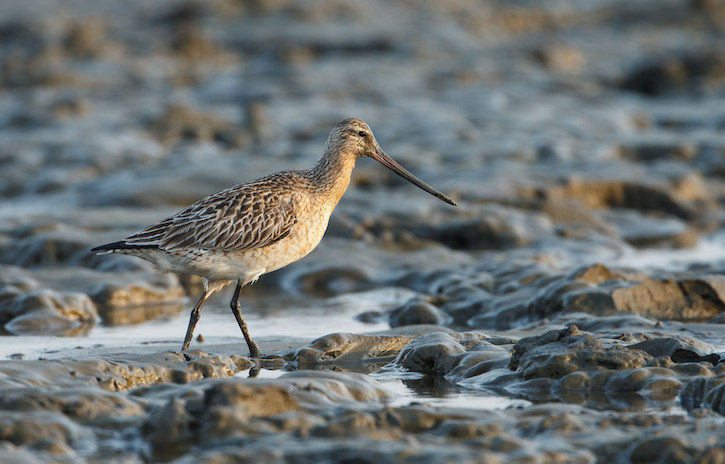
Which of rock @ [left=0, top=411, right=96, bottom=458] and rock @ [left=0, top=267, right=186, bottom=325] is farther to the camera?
rock @ [left=0, top=267, right=186, bottom=325]

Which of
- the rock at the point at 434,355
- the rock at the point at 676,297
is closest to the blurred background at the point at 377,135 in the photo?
the rock at the point at 676,297

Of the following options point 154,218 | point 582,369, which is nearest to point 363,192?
point 154,218

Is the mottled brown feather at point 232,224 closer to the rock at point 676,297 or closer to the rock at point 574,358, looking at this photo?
the rock at point 574,358

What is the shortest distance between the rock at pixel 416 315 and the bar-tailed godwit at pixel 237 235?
1208 mm

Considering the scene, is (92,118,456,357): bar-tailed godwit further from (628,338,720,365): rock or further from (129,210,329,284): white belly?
(628,338,720,365): rock

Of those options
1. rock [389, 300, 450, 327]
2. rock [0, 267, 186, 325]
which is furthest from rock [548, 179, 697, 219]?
rock [0, 267, 186, 325]

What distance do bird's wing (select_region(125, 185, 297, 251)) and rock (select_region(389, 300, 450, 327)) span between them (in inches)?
60.0

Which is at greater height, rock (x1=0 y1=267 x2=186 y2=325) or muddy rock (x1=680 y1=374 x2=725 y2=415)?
rock (x1=0 y1=267 x2=186 y2=325)

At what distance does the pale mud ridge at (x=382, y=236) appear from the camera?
4.98 m

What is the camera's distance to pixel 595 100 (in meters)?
19.6

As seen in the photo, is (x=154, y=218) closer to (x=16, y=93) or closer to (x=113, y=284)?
(x=113, y=284)

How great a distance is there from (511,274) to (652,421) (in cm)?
441

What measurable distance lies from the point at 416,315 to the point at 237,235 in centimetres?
187

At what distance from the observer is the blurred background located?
9422 mm
